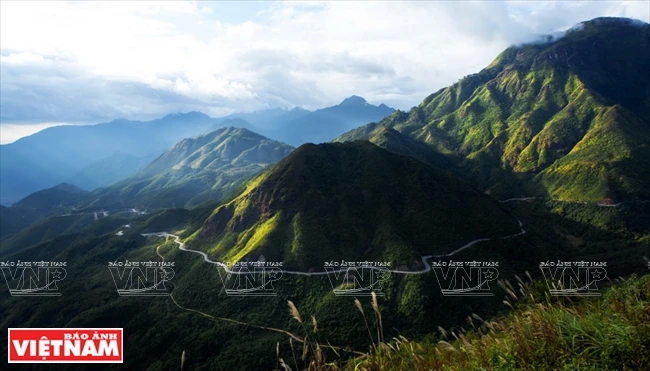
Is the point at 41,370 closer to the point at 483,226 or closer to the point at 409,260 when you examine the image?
the point at 409,260

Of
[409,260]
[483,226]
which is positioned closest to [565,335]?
[409,260]

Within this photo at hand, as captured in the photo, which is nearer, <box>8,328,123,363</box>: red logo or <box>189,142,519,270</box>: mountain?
<box>8,328,123,363</box>: red logo

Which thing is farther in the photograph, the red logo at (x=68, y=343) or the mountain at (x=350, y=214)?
the mountain at (x=350, y=214)

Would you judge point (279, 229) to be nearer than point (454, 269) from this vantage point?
No

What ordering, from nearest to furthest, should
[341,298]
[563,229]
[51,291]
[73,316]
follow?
[341,298]
[73,316]
[51,291]
[563,229]

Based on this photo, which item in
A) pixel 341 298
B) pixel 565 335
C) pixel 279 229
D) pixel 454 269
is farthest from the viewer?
pixel 279 229
